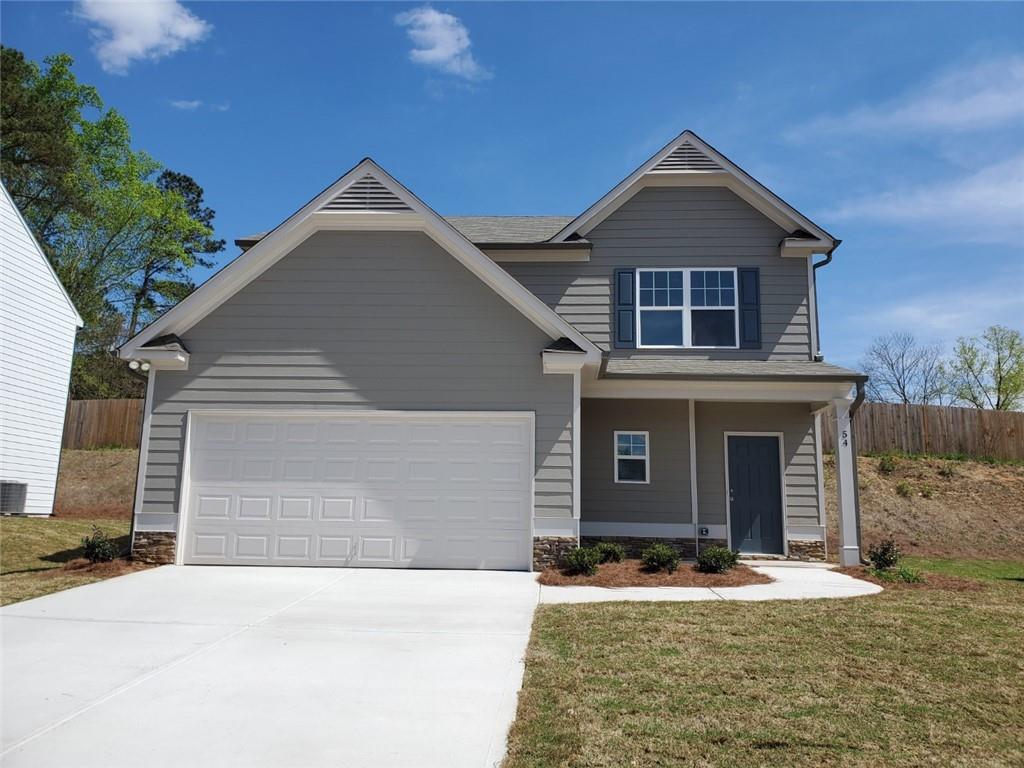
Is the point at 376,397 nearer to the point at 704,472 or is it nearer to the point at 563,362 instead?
the point at 563,362

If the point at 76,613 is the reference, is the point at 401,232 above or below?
above

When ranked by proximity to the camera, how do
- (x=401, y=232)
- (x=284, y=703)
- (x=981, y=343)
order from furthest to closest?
(x=981, y=343), (x=401, y=232), (x=284, y=703)

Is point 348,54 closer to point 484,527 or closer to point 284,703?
point 484,527

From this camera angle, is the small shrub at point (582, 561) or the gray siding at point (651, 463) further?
the gray siding at point (651, 463)

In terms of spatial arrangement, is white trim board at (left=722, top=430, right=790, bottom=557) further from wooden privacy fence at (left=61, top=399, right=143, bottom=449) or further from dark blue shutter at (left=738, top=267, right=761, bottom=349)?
wooden privacy fence at (left=61, top=399, right=143, bottom=449)

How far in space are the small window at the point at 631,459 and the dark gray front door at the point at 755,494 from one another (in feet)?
5.49

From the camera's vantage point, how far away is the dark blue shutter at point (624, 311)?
13.9 metres

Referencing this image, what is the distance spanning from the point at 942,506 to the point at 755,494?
1080 centimetres

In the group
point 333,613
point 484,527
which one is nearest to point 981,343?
point 484,527

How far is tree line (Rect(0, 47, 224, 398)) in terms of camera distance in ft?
91.2

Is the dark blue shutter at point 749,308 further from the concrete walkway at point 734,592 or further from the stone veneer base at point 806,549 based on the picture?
the concrete walkway at point 734,592

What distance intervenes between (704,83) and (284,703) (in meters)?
11.0

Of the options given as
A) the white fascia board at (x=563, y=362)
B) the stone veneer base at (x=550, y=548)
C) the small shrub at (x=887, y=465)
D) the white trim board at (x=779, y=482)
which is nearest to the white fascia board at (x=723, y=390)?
the white trim board at (x=779, y=482)

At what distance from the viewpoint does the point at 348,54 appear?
12328 millimetres
